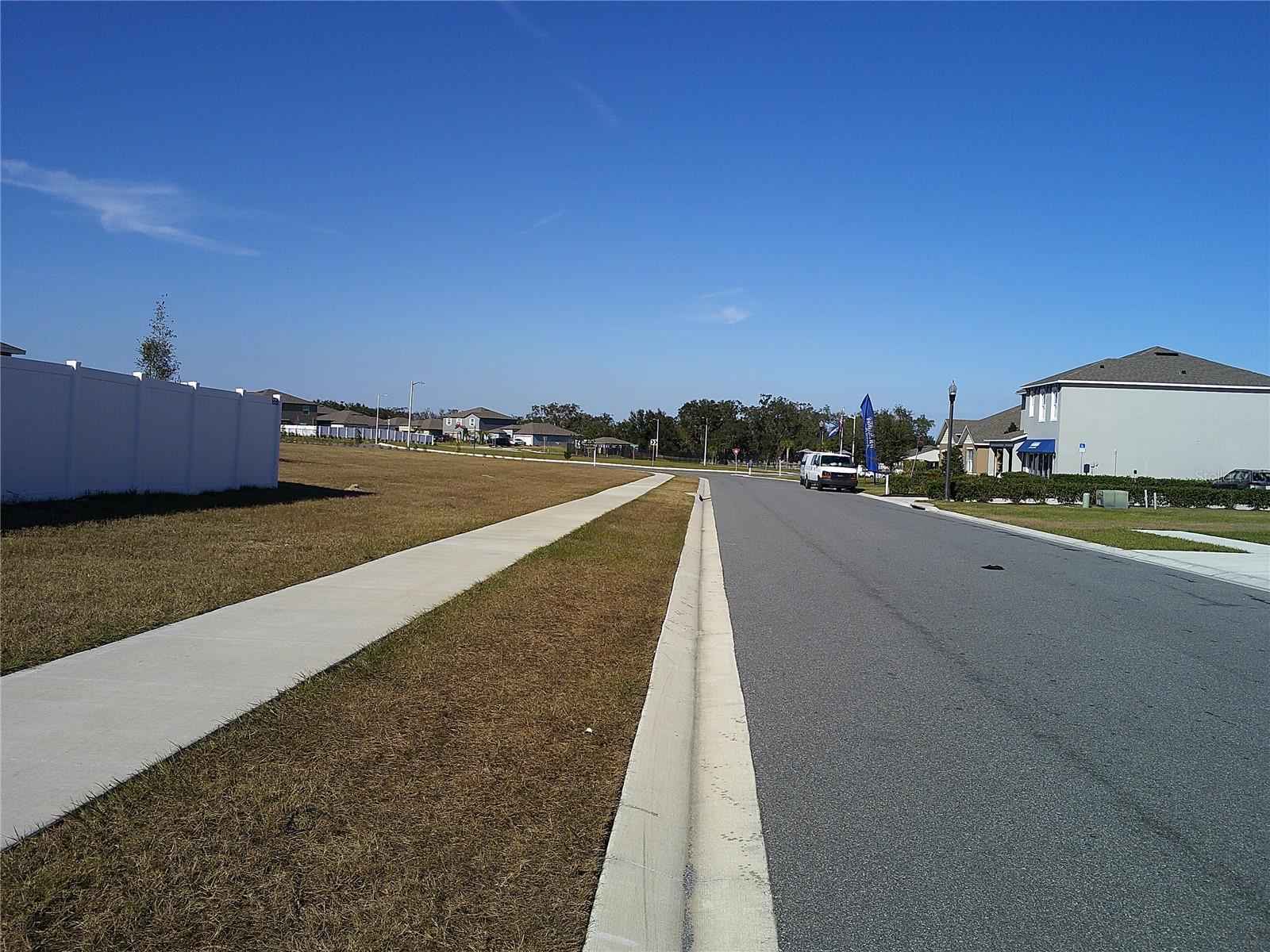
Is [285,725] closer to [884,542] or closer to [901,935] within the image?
[901,935]

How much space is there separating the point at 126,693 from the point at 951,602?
9.16m

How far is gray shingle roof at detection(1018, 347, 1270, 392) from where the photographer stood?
49.4 m

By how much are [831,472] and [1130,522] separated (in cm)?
2009

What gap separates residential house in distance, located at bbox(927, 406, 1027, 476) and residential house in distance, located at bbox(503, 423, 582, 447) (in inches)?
3326

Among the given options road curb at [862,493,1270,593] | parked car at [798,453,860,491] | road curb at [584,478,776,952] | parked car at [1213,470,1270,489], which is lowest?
road curb at [584,478,776,952]

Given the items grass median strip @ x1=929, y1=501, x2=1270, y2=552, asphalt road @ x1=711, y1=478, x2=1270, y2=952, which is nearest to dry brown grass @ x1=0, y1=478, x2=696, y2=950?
asphalt road @ x1=711, y1=478, x2=1270, y2=952

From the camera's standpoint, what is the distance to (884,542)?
65.1 ft

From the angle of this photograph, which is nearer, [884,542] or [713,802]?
[713,802]

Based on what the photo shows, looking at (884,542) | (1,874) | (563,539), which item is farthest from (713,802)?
(884,542)

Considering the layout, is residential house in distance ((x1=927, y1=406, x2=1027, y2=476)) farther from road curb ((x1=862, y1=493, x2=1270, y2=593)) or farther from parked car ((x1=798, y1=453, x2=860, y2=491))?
road curb ((x1=862, y1=493, x2=1270, y2=593))

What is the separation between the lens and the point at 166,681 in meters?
6.51

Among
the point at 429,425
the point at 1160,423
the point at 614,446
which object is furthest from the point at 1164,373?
the point at 429,425

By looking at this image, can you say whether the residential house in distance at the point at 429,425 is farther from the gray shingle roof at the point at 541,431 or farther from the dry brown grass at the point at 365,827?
the dry brown grass at the point at 365,827

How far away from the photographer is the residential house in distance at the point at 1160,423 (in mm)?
49438
